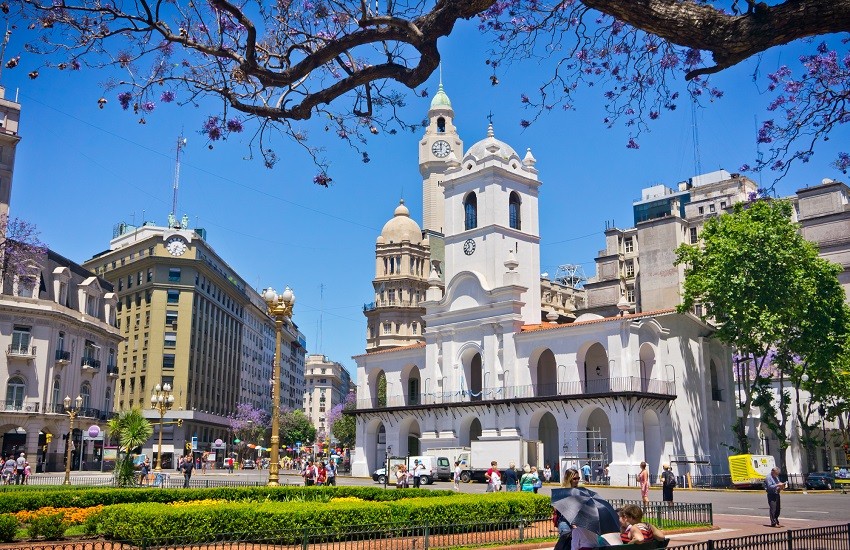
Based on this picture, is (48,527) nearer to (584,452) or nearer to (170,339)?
(584,452)

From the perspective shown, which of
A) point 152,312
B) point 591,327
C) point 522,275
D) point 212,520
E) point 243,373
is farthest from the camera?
point 243,373

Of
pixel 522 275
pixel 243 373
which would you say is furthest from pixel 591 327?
pixel 243 373

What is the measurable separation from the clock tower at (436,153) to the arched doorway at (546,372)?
46.2 metres

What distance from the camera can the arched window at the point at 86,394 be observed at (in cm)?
5955

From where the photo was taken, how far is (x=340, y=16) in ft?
35.5

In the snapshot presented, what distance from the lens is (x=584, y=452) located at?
158ft

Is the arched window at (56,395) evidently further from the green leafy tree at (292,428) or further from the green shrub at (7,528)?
the green leafy tree at (292,428)

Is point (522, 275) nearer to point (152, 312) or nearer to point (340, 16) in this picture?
point (152, 312)

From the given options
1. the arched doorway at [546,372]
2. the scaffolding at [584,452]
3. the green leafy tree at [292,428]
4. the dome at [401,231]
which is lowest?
the scaffolding at [584,452]

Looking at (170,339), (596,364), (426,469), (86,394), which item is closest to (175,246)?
(170,339)

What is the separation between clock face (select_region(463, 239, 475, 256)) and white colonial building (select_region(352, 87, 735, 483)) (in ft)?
0.25

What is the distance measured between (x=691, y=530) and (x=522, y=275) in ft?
126

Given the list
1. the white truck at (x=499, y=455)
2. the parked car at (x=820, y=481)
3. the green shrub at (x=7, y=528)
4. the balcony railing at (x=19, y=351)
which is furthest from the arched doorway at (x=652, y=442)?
the balcony railing at (x=19, y=351)

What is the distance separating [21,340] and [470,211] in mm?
32943
